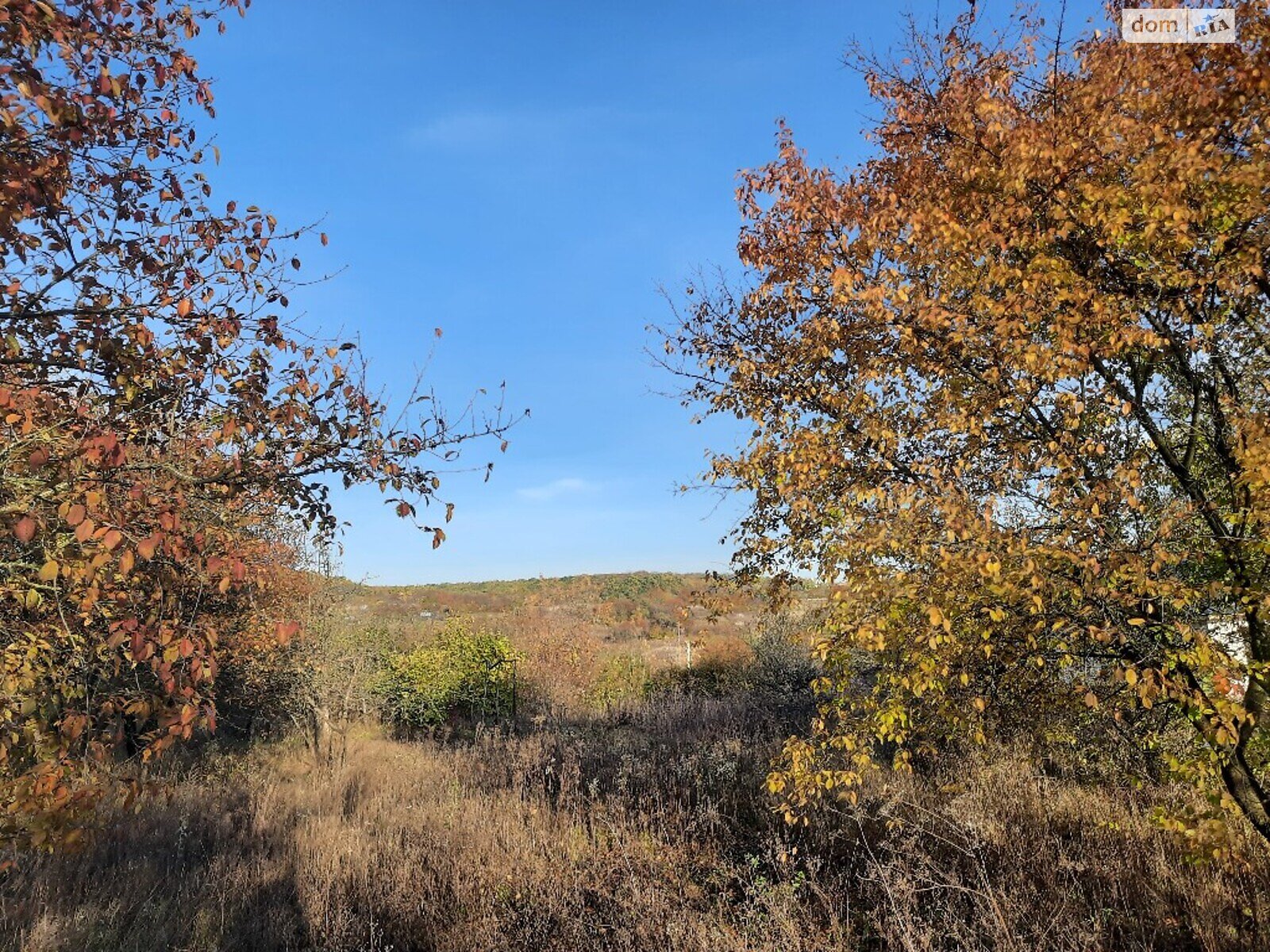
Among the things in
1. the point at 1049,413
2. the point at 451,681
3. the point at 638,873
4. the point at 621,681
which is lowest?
the point at 621,681

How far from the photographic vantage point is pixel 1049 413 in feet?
18.4

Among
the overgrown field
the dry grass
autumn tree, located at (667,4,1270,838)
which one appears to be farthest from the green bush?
autumn tree, located at (667,4,1270,838)

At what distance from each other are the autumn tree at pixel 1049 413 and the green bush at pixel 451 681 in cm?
1221

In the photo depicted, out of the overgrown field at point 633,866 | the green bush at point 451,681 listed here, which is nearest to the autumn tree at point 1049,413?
the overgrown field at point 633,866

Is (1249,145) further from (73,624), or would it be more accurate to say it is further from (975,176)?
(73,624)

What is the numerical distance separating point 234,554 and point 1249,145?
589 centimetres

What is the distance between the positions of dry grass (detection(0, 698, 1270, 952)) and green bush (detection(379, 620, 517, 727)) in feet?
21.1

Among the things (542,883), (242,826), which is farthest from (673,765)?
(242,826)

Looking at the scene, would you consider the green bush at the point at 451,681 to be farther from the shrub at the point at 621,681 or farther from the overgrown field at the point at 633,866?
the overgrown field at the point at 633,866

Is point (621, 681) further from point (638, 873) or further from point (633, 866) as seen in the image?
point (638, 873)

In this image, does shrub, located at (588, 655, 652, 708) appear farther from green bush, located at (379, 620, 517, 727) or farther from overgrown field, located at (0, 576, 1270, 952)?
overgrown field, located at (0, 576, 1270, 952)

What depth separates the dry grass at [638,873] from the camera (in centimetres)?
479

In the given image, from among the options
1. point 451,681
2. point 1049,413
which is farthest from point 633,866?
point 451,681

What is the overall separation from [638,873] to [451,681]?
11.2 m
